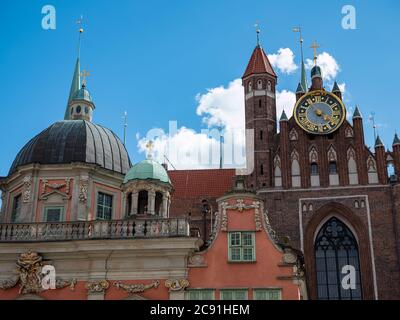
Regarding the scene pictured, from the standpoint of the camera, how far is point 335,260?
40938 millimetres

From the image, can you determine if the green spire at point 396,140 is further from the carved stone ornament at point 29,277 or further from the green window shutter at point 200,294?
the carved stone ornament at point 29,277

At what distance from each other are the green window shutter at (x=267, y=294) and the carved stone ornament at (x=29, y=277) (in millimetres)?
7821

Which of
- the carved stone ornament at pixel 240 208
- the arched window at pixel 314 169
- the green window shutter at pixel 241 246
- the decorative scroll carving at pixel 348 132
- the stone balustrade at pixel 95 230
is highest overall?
the decorative scroll carving at pixel 348 132

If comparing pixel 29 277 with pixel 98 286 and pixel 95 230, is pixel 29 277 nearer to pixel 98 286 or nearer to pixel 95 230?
pixel 98 286

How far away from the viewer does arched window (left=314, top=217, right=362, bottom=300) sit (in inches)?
1577

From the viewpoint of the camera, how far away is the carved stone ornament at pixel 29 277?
27375 millimetres

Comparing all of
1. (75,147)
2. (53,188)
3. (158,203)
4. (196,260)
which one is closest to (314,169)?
(158,203)

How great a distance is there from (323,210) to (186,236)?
16.5m

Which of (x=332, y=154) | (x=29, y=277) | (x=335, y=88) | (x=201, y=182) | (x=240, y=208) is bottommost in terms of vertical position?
(x=29, y=277)

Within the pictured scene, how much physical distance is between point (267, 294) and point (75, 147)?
1303 centimetres

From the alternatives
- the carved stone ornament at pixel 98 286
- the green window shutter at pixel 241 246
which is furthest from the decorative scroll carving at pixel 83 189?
the green window shutter at pixel 241 246

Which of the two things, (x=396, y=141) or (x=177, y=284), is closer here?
(x=177, y=284)

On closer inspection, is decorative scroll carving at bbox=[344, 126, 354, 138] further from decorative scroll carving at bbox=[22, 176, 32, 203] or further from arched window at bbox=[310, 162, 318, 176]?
decorative scroll carving at bbox=[22, 176, 32, 203]
